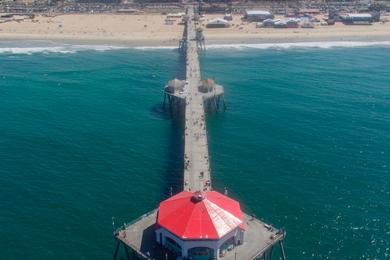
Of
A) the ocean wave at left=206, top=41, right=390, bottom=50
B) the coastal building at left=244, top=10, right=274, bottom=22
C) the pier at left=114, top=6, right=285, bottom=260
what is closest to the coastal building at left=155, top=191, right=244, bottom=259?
the pier at left=114, top=6, right=285, bottom=260

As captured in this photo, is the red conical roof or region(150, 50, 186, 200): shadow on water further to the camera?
region(150, 50, 186, 200): shadow on water

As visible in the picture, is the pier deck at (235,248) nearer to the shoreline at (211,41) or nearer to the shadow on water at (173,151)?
the shadow on water at (173,151)

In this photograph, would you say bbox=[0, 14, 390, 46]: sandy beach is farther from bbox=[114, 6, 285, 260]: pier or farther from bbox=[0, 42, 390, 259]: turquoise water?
bbox=[114, 6, 285, 260]: pier

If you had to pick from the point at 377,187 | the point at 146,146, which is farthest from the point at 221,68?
the point at 377,187

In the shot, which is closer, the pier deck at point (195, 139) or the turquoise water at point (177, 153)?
the turquoise water at point (177, 153)

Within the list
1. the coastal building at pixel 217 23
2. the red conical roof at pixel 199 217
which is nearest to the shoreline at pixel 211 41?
the coastal building at pixel 217 23

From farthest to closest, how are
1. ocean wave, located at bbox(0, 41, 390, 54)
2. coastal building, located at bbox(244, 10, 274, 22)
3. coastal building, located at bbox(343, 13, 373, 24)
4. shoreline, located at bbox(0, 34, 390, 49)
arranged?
coastal building, located at bbox(244, 10, 274, 22), coastal building, located at bbox(343, 13, 373, 24), shoreline, located at bbox(0, 34, 390, 49), ocean wave, located at bbox(0, 41, 390, 54)

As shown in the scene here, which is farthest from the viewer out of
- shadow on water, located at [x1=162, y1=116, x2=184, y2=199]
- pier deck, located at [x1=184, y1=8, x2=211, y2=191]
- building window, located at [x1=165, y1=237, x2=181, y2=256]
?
shadow on water, located at [x1=162, y1=116, x2=184, y2=199]
